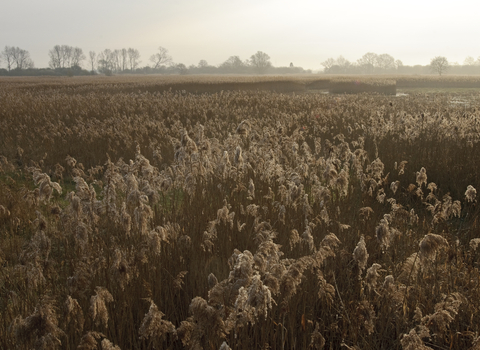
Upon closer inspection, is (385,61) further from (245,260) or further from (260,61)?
(245,260)

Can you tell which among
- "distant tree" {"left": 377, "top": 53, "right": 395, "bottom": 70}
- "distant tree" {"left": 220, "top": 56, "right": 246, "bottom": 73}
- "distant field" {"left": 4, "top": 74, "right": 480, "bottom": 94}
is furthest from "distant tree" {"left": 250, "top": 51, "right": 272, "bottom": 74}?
"distant field" {"left": 4, "top": 74, "right": 480, "bottom": 94}

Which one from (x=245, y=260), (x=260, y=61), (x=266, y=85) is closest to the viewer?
(x=245, y=260)

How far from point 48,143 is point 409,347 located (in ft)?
34.1

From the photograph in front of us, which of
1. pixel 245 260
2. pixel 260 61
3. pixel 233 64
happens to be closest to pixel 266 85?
pixel 245 260

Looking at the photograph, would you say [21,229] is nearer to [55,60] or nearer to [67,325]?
[67,325]

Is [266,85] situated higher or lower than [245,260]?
higher

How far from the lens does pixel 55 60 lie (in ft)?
495

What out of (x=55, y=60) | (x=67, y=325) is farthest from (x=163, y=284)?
(x=55, y=60)

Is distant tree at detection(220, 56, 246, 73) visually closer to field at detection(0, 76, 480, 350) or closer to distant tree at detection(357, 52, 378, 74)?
distant tree at detection(357, 52, 378, 74)

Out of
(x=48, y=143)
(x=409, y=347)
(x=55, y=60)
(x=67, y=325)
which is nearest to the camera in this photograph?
(x=409, y=347)

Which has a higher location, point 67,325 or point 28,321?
point 28,321

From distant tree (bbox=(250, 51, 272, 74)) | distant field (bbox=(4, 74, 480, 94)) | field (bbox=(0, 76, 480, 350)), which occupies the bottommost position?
field (bbox=(0, 76, 480, 350))

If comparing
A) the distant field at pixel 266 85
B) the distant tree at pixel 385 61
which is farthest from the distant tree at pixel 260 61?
the distant field at pixel 266 85

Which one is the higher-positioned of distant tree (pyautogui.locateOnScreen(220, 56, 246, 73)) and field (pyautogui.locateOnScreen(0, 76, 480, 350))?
distant tree (pyautogui.locateOnScreen(220, 56, 246, 73))
